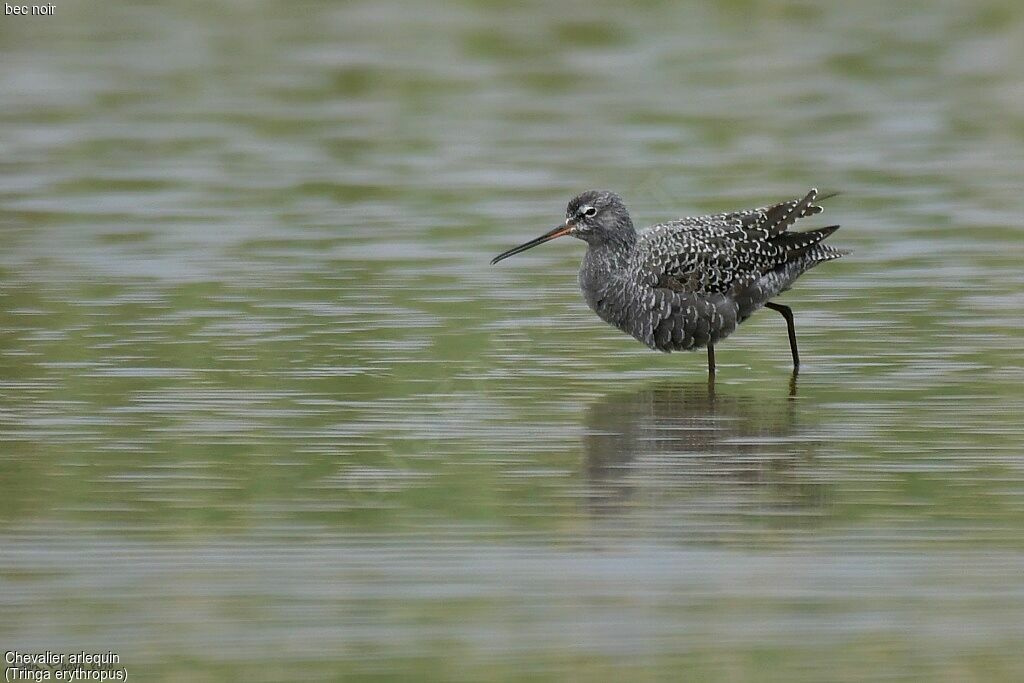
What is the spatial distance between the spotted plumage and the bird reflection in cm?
54

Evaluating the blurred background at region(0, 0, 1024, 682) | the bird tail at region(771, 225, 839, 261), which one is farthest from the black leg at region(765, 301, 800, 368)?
the bird tail at region(771, 225, 839, 261)

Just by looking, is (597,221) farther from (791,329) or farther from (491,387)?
(491,387)

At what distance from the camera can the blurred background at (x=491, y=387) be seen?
23.6ft

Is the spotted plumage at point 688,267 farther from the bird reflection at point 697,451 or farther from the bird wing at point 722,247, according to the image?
the bird reflection at point 697,451

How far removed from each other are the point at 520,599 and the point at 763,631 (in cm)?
90

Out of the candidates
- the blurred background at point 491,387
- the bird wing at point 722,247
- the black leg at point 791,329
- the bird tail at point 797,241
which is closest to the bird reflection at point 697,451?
the blurred background at point 491,387

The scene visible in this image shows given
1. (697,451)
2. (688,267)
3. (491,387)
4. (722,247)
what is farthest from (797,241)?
(697,451)

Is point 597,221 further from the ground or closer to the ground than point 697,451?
further from the ground

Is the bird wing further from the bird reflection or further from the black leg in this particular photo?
the bird reflection

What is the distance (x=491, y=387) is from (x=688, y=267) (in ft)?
5.29

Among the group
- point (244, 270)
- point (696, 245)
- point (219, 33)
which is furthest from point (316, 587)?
point (219, 33)

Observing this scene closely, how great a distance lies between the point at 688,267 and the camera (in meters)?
12.1

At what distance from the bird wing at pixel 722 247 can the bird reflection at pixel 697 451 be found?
2.72 ft

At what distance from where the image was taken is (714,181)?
57.0 feet
